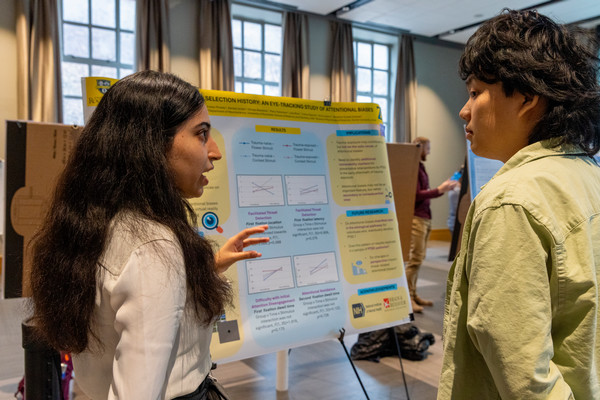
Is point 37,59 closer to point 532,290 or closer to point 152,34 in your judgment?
point 152,34

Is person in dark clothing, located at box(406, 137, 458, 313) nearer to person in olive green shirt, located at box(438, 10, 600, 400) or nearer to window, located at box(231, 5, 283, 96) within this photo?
person in olive green shirt, located at box(438, 10, 600, 400)

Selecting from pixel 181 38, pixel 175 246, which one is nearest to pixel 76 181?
pixel 175 246

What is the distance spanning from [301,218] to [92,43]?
245 inches

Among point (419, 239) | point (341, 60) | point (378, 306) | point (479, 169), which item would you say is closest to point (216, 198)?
point (378, 306)

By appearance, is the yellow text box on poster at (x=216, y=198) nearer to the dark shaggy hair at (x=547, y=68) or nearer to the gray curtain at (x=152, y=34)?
the dark shaggy hair at (x=547, y=68)

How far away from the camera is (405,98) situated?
9000 millimetres

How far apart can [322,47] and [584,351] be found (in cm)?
797

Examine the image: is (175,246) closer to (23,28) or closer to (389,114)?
(23,28)

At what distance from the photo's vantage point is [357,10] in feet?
25.3

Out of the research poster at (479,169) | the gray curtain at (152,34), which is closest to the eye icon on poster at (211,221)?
the research poster at (479,169)

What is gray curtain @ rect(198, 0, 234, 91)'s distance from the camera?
7047mm

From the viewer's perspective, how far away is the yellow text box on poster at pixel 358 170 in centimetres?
206

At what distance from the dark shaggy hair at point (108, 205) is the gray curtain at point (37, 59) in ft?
19.3

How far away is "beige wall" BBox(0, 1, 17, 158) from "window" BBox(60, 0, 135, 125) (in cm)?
63
